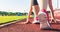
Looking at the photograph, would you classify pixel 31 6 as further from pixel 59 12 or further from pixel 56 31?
pixel 59 12

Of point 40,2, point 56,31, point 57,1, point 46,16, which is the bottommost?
point 56,31

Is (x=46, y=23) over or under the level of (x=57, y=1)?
under

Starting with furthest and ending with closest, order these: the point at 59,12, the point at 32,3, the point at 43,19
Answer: the point at 59,12 < the point at 32,3 < the point at 43,19

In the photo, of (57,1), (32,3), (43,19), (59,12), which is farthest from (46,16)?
(59,12)

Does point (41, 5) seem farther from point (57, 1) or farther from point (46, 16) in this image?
point (57, 1)

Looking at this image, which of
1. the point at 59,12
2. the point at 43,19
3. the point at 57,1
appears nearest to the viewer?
the point at 43,19

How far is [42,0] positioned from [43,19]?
0.45m

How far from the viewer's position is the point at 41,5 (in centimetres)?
477

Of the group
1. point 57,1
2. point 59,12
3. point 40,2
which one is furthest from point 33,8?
point 59,12

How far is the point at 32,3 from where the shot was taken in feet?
21.1

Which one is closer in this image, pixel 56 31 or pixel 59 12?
pixel 56 31

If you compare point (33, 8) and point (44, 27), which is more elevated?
point (33, 8)

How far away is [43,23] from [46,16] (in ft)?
0.57

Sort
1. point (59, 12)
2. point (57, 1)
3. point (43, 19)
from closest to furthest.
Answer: point (43, 19) → point (57, 1) → point (59, 12)
